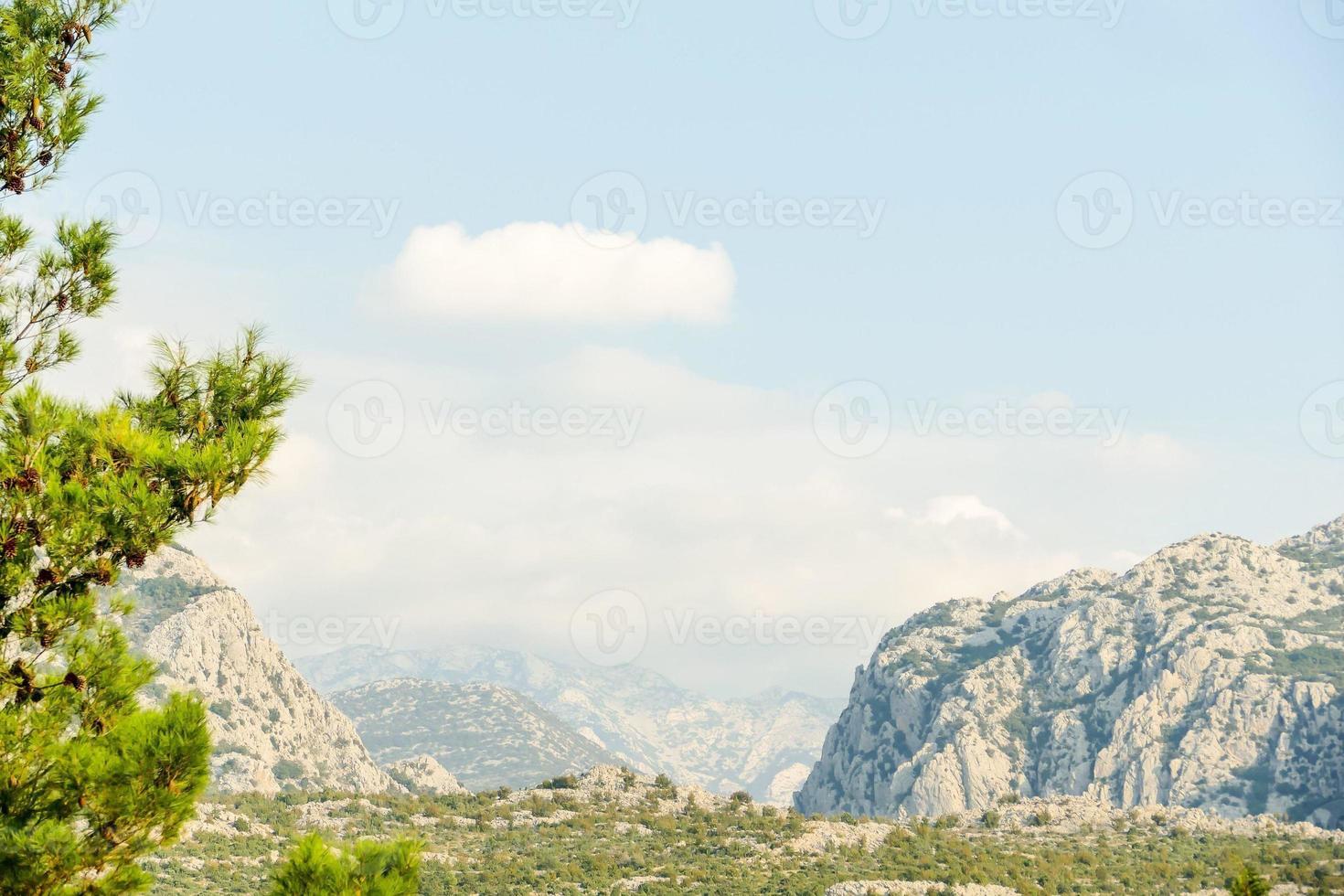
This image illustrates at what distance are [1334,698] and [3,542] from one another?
147071 millimetres

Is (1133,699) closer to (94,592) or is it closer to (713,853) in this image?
(713,853)

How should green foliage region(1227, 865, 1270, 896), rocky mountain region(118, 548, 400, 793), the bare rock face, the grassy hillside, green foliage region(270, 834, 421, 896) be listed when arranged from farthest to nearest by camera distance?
the bare rock face < rocky mountain region(118, 548, 400, 793) < the grassy hillside < green foliage region(1227, 865, 1270, 896) < green foliage region(270, 834, 421, 896)

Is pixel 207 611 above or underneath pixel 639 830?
above

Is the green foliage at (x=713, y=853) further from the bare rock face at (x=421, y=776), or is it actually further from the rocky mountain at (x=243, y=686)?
the bare rock face at (x=421, y=776)

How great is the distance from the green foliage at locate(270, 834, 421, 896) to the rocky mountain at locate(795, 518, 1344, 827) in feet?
409

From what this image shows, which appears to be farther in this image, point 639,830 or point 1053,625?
point 1053,625

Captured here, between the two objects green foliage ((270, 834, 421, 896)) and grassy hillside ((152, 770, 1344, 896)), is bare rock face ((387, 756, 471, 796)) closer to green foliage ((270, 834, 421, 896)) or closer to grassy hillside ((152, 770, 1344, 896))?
grassy hillside ((152, 770, 1344, 896))

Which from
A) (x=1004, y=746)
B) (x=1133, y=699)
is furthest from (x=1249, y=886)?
(x=1004, y=746)

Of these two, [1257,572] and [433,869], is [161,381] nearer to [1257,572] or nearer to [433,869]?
[433,869]

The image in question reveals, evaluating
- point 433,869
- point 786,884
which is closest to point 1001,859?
point 786,884

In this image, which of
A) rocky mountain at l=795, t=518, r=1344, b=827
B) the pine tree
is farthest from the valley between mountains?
the pine tree

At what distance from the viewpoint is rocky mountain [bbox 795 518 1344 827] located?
5044 inches

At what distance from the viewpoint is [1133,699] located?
141750 millimetres

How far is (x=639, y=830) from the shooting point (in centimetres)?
8738
